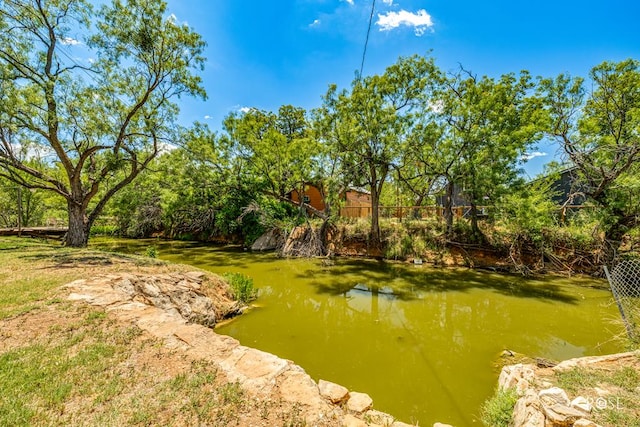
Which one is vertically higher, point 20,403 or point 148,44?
point 148,44

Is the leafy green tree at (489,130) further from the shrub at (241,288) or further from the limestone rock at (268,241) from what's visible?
the limestone rock at (268,241)

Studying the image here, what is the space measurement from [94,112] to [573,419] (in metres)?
13.9

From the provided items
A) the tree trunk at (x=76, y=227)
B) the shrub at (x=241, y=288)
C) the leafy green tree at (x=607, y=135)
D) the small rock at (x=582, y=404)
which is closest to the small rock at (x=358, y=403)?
the small rock at (x=582, y=404)

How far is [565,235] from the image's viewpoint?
405 inches

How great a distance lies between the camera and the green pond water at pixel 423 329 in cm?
374

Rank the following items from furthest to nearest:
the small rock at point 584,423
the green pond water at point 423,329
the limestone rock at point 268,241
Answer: the limestone rock at point 268,241
the green pond water at point 423,329
the small rock at point 584,423

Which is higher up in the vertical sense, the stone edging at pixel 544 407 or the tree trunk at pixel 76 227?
the tree trunk at pixel 76 227

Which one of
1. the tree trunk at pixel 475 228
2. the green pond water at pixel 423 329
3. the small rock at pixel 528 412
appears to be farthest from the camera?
the tree trunk at pixel 475 228

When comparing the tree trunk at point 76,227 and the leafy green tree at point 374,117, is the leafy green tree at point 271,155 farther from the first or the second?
the tree trunk at point 76,227

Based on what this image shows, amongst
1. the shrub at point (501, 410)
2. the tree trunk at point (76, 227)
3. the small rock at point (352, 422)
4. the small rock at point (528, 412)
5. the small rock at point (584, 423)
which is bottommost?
the shrub at point (501, 410)

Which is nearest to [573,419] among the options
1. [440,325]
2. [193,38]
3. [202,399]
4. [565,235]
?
[202,399]

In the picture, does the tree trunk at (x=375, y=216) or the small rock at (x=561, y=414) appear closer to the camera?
the small rock at (x=561, y=414)

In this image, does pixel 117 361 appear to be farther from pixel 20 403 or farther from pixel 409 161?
pixel 409 161

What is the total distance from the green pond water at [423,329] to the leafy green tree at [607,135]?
101 inches
